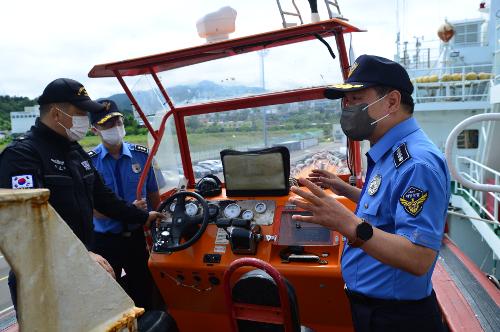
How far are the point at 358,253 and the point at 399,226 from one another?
1.10 ft

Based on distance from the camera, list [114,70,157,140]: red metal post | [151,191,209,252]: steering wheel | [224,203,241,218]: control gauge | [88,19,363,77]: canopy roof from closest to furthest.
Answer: [88,19,363,77]: canopy roof
[151,191,209,252]: steering wheel
[224,203,241,218]: control gauge
[114,70,157,140]: red metal post

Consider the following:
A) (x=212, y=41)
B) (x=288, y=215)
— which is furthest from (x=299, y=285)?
(x=212, y=41)

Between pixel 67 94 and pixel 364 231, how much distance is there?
6.24 feet

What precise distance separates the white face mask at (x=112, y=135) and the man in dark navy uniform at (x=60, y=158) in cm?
68

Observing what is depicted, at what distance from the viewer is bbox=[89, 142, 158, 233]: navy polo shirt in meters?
Result: 3.36

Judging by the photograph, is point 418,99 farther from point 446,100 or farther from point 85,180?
point 85,180

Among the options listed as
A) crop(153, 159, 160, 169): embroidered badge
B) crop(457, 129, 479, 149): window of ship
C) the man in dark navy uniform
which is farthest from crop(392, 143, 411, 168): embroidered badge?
crop(457, 129, 479, 149): window of ship

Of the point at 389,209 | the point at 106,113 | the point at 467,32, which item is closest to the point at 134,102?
the point at 106,113

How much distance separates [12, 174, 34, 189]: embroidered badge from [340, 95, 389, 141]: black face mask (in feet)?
5.33

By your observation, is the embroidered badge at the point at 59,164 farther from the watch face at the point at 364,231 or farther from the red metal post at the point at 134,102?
the watch face at the point at 364,231

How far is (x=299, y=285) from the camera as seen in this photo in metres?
2.52

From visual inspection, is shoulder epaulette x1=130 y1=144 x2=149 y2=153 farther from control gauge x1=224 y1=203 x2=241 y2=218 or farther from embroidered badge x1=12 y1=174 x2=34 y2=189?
embroidered badge x1=12 y1=174 x2=34 y2=189

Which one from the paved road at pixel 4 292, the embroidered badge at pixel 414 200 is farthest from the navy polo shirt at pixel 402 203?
the paved road at pixel 4 292

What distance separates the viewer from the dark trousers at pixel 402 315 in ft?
5.20
